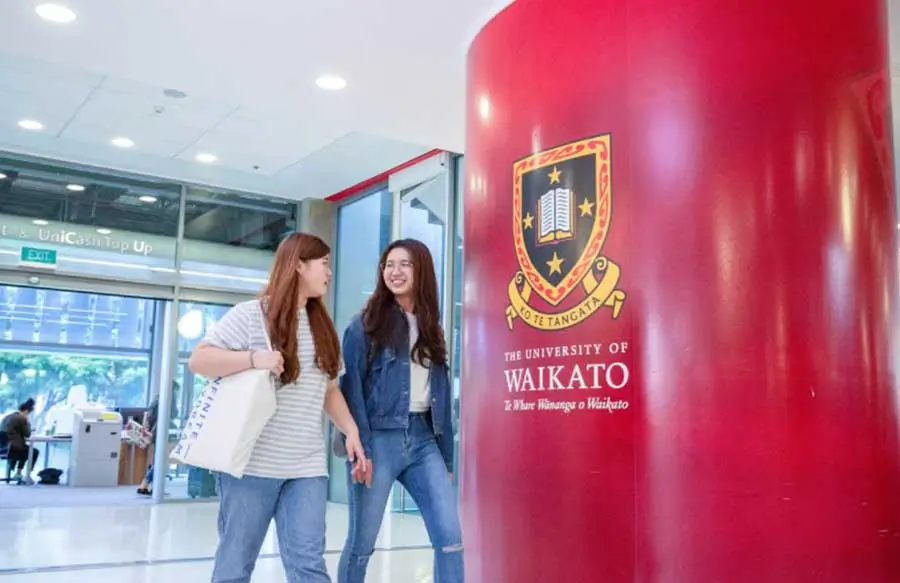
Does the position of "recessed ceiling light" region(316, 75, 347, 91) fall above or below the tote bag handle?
above

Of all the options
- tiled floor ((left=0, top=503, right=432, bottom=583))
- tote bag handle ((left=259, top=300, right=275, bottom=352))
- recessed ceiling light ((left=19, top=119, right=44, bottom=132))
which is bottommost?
tiled floor ((left=0, top=503, right=432, bottom=583))

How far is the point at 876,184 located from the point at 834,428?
849 mm

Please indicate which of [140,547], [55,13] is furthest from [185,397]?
[55,13]

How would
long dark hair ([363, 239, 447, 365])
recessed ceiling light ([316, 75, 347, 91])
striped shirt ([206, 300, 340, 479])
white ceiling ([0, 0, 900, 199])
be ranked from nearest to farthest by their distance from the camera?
striped shirt ([206, 300, 340, 479]) → long dark hair ([363, 239, 447, 365]) → white ceiling ([0, 0, 900, 199]) → recessed ceiling light ([316, 75, 347, 91])

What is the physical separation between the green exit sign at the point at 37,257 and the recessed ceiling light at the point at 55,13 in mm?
4448

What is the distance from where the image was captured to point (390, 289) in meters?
3.12

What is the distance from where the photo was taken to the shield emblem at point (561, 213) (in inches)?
116

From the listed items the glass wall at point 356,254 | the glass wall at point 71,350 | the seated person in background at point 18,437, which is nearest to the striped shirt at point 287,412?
the glass wall at point 356,254

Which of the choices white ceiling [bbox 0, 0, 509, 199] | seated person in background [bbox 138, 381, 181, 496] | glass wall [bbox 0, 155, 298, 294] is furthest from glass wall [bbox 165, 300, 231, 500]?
white ceiling [bbox 0, 0, 509, 199]

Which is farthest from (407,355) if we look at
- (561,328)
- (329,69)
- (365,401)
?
(329,69)

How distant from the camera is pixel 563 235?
3043mm

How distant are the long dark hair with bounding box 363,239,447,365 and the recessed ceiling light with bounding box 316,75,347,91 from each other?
2.69 metres

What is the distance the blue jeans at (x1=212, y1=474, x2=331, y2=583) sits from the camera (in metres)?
2.46

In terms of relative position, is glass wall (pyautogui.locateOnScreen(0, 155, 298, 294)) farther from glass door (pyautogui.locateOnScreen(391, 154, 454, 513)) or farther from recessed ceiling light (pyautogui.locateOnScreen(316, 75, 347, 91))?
recessed ceiling light (pyautogui.locateOnScreen(316, 75, 347, 91))
